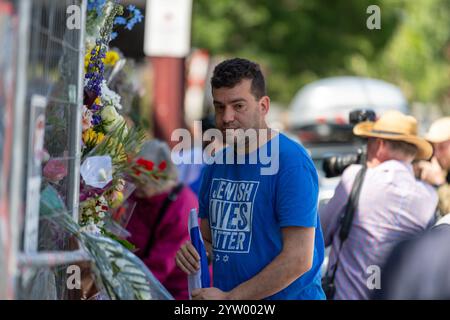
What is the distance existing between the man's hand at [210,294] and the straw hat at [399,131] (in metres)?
2.25

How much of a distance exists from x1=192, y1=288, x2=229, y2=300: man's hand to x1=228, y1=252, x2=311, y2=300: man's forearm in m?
0.03

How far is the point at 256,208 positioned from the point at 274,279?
0.27m

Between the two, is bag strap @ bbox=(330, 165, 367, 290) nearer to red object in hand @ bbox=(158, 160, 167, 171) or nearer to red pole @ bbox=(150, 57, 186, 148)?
red object in hand @ bbox=(158, 160, 167, 171)

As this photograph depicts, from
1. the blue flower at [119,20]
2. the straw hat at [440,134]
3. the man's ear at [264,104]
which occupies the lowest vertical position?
the straw hat at [440,134]

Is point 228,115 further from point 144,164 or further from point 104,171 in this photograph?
point 144,164

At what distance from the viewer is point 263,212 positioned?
11.2 feet

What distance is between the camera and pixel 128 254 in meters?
3.01

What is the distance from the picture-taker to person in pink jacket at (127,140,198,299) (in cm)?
559

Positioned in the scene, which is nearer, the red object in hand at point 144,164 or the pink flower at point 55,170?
the pink flower at point 55,170

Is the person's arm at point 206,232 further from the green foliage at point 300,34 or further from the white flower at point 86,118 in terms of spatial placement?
the green foliage at point 300,34

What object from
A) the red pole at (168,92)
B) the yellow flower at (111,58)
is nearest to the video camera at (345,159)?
the yellow flower at (111,58)

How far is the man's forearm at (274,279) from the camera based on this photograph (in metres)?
3.31

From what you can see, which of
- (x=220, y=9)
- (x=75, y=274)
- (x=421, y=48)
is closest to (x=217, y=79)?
(x=75, y=274)

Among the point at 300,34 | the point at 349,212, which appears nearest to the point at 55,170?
the point at 349,212
